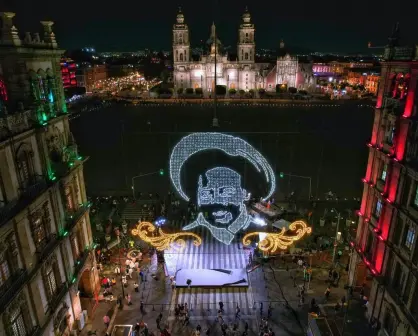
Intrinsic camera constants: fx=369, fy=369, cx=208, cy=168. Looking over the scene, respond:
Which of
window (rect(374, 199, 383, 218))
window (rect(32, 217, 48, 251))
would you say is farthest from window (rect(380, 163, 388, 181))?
window (rect(32, 217, 48, 251))

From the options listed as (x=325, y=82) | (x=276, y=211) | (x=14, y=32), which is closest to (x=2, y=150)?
(x=14, y=32)

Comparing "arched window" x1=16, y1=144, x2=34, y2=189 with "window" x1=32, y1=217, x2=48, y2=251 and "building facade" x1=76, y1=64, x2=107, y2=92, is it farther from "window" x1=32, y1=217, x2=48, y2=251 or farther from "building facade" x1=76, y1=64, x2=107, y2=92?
"building facade" x1=76, y1=64, x2=107, y2=92

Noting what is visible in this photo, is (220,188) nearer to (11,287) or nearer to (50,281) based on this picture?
(50,281)

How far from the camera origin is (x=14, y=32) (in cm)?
1683

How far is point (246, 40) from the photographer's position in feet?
420

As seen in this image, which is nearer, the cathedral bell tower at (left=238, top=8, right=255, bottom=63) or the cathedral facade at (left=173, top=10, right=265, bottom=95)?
the cathedral bell tower at (left=238, top=8, right=255, bottom=63)

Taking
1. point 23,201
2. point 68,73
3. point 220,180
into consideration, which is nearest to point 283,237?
point 220,180

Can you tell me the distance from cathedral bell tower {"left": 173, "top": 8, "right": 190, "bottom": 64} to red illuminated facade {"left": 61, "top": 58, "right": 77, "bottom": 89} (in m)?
36.6

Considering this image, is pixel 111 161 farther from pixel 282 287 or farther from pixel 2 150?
pixel 2 150

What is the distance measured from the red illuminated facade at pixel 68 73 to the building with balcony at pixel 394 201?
366ft

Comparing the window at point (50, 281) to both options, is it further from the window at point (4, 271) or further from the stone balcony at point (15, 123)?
the stone balcony at point (15, 123)

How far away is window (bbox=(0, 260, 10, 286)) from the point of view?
15.1 meters

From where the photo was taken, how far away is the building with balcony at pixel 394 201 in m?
18.6

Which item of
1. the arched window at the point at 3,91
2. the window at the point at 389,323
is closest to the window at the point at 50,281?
the arched window at the point at 3,91
